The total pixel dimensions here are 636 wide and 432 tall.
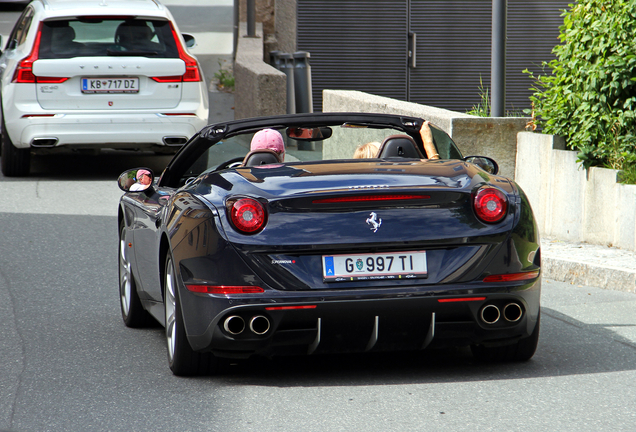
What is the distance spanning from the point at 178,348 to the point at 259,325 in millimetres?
540

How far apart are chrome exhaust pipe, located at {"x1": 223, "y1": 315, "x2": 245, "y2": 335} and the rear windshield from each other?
8.20 metres

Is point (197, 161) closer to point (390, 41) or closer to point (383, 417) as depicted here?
point (383, 417)

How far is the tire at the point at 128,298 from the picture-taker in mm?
6418

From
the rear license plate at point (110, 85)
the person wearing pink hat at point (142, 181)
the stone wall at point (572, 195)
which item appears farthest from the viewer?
the rear license plate at point (110, 85)

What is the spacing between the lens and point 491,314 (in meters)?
4.95

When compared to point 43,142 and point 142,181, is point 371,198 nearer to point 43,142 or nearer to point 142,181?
point 142,181

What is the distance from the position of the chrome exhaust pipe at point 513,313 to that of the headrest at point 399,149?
40.2 inches

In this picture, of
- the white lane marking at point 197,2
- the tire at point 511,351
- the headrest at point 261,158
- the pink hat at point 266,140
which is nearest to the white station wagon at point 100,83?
the pink hat at point 266,140

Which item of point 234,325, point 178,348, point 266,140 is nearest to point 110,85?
point 266,140

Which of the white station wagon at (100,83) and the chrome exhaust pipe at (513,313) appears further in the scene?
the white station wagon at (100,83)

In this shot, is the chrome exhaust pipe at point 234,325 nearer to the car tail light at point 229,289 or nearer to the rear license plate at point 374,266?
the car tail light at point 229,289

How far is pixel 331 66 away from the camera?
20766 mm

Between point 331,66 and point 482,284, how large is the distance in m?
16.2

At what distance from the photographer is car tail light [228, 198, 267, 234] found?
475 centimetres
